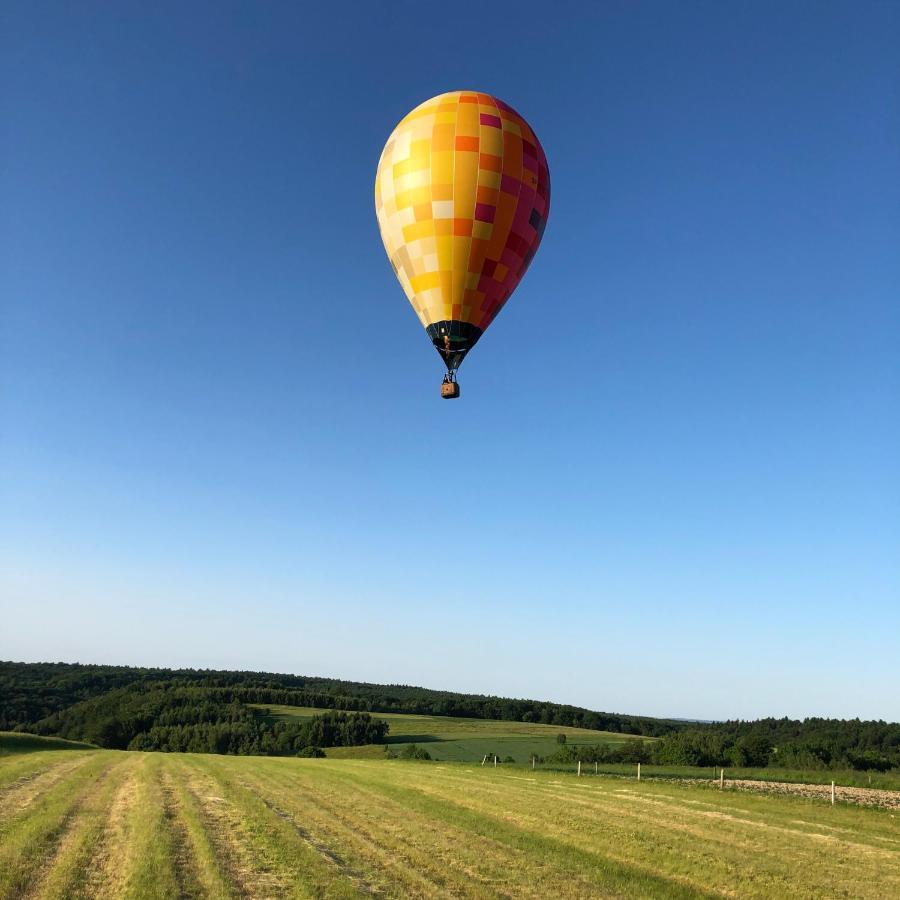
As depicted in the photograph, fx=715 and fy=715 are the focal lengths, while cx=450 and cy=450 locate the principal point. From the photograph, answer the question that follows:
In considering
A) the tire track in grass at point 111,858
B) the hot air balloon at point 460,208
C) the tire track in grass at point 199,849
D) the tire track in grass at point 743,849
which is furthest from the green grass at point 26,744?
the hot air balloon at point 460,208

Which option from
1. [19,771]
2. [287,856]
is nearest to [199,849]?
[287,856]

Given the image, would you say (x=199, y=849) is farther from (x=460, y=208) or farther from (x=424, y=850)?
(x=460, y=208)

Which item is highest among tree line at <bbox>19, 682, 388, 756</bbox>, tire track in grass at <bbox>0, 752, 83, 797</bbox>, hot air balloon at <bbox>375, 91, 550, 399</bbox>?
hot air balloon at <bbox>375, 91, 550, 399</bbox>

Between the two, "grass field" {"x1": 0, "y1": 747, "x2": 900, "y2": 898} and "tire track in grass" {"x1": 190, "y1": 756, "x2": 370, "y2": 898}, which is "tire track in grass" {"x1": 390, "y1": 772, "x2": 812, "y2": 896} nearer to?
"grass field" {"x1": 0, "y1": 747, "x2": 900, "y2": 898}

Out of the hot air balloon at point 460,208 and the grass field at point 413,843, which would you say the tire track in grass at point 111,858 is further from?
the hot air balloon at point 460,208

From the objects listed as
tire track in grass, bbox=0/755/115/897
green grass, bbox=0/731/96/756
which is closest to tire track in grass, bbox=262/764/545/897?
tire track in grass, bbox=0/755/115/897

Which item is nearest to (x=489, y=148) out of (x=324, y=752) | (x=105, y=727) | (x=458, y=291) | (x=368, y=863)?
(x=458, y=291)
